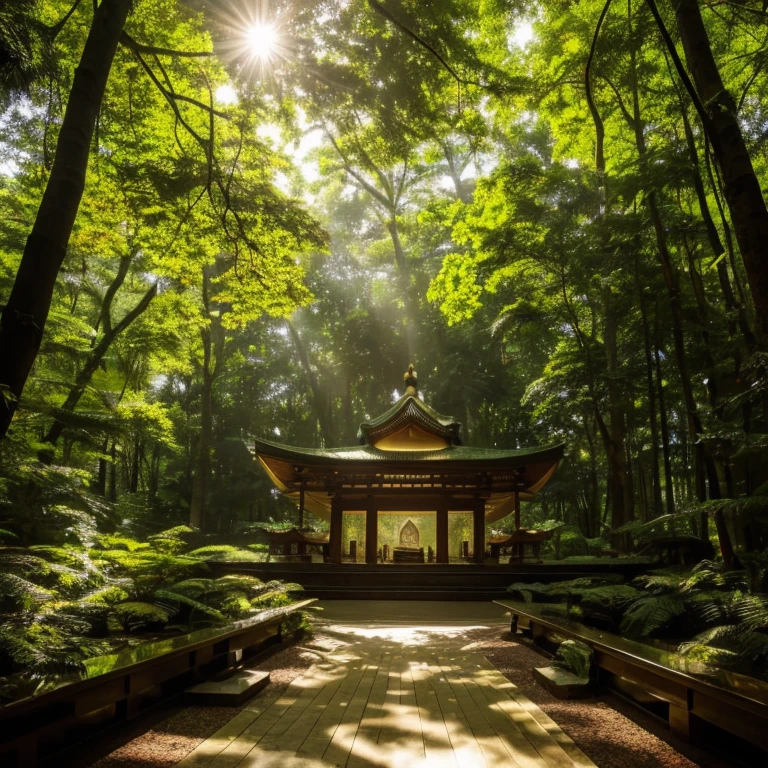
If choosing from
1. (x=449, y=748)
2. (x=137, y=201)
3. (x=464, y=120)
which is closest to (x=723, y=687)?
(x=449, y=748)

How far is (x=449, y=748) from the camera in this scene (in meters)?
2.88

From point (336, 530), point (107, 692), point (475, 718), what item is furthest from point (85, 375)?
point (475, 718)

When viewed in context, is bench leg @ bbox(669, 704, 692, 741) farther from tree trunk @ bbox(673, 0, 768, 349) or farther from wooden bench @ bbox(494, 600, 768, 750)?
tree trunk @ bbox(673, 0, 768, 349)

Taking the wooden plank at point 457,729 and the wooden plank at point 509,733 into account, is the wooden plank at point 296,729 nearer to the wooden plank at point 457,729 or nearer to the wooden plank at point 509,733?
the wooden plank at point 457,729

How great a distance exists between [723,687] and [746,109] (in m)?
11.1

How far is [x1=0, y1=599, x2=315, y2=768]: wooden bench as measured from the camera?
2.30m

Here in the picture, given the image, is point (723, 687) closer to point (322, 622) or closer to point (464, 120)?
point (322, 622)

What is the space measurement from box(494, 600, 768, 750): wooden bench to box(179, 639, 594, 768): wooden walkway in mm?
661

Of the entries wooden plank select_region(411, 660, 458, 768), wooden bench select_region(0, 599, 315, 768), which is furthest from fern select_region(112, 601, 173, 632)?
wooden plank select_region(411, 660, 458, 768)

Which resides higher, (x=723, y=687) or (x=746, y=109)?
(x=746, y=109)

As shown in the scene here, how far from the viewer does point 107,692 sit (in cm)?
283

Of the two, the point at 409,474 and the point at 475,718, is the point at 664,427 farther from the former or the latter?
the point at 475,718

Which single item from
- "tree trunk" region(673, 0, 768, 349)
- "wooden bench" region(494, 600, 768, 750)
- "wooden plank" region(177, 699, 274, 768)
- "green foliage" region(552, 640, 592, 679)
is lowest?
"wooden plank" region(177, 699, 274, 768)

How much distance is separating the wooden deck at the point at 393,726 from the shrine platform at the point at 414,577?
6.41 metres
